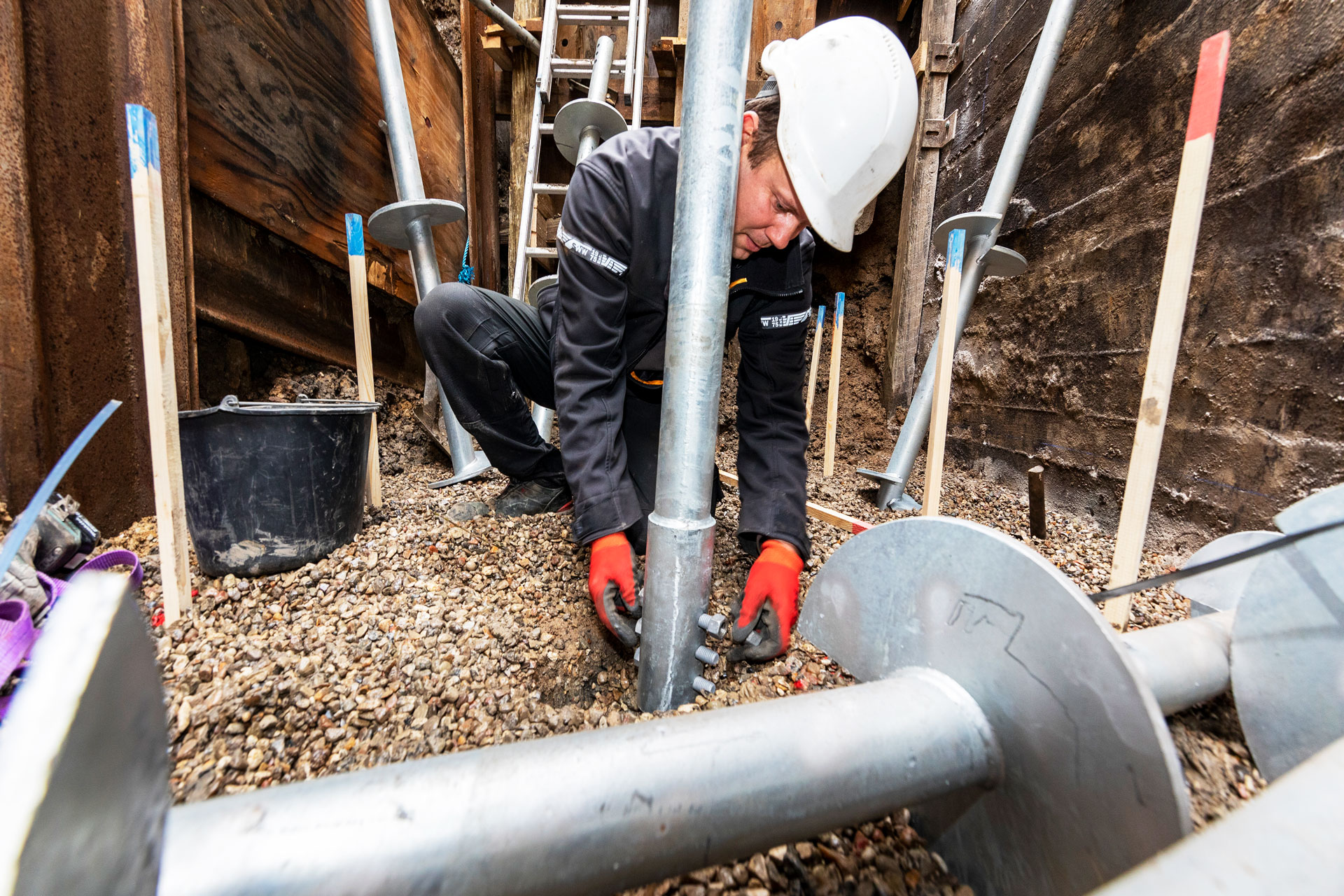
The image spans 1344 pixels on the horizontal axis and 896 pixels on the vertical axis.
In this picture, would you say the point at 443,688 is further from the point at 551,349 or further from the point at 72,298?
the point at 72,298

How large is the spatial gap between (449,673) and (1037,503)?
5.08 ft

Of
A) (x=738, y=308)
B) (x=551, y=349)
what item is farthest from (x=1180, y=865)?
(x=551, y=349)

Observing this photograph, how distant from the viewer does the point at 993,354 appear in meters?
2.12

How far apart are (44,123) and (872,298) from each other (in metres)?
3.10

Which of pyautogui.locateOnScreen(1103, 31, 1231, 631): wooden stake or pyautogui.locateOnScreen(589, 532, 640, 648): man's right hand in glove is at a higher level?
pyautogui.locateOnScreen(1103, 31, 1231, 631): wooden stake

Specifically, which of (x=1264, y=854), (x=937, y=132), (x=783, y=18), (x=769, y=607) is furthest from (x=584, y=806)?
(x=783, y=18)

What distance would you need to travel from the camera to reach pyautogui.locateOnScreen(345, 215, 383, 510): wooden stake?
1.27 metres

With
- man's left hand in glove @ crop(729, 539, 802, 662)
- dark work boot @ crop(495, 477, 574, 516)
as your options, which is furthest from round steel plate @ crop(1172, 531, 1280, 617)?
dark work boot @ crop(495, 477, 574, 516)

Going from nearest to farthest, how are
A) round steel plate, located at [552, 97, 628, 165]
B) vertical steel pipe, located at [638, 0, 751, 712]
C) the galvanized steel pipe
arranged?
1. vertical steel pipe, located at [638, 0, 751, 712]
2. the galvanized steel pipe
3. round steel plate, located at [552, 97, 628, 165]

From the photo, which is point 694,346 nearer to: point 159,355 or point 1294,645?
point 1294,645

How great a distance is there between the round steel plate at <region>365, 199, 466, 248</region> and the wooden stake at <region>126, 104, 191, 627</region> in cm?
76

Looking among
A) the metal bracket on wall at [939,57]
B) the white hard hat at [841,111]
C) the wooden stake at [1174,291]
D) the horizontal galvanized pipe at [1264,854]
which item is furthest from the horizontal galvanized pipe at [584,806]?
the metal bracket on wall at [939,57]

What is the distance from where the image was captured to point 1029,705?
44 centimetres

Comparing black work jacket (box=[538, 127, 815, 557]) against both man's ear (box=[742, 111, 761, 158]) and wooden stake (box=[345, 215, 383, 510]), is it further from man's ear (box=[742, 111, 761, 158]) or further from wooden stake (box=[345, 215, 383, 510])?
wooden stake (box=[345, 215, 383, 510])
